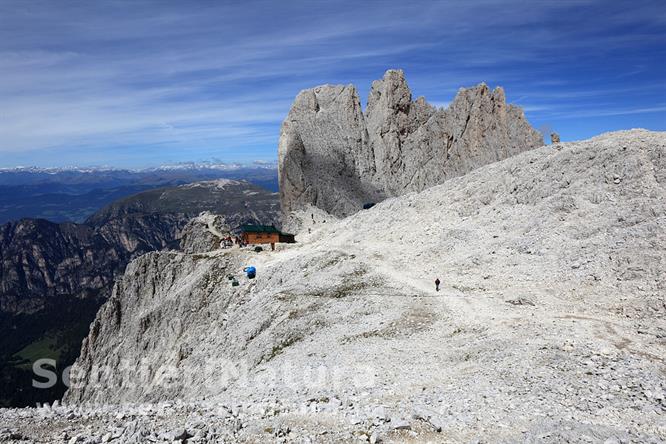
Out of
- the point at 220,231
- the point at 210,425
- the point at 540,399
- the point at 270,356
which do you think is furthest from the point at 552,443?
the point at 220,231

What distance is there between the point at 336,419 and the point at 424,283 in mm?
26641

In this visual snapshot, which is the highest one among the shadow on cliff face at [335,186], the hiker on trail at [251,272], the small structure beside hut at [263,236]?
the shadow on cliff face at [335,186]

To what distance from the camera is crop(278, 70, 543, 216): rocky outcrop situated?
149 m

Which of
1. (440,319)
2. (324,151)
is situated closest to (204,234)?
(440,319)

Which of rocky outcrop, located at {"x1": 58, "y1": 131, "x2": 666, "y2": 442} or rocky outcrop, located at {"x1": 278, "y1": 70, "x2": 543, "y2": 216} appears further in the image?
rocky outcrop, located at {"x1": 278, "y1": 70, "x2": 543, "y2": 216}

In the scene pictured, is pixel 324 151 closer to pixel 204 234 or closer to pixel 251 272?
pixel 204 234

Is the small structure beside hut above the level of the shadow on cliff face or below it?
below

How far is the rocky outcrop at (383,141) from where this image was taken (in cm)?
14912

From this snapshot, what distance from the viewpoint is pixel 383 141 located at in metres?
164

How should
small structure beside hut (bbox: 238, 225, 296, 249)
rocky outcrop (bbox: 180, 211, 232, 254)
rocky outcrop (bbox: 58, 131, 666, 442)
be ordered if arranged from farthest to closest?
rocky outcrop (bbox: 180, 211, 232, 254), small structure beside hut (bbox: 238, 225, 296, 249), rocky outcrop (bbox: 58, 131, 666, 442)

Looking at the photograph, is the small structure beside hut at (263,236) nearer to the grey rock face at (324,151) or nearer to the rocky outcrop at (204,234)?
the rocky outcrop at (204,234)

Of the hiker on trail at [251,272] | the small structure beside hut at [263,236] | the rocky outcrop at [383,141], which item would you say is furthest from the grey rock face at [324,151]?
the hiker on trail at [251,272]

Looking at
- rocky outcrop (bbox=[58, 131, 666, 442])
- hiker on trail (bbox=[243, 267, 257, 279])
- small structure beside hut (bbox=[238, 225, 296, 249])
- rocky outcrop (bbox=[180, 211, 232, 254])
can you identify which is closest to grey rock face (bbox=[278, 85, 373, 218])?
rocky outcrop (bbox=[180, 211, 232, 254])

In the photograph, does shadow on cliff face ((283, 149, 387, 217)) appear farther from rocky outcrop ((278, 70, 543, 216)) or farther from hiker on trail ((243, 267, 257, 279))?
hiker on trail ((243, 267, 257, 279))
